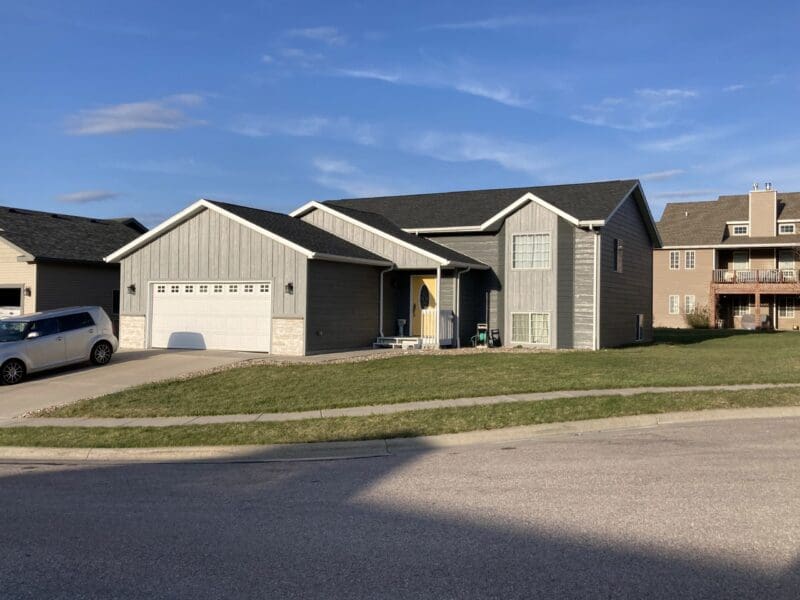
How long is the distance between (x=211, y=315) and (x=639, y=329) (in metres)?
16.9

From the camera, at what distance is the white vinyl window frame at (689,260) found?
152ft

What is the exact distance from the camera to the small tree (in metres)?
44.5

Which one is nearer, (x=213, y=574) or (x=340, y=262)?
(x=213, y=574)

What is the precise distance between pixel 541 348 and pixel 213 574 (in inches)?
797

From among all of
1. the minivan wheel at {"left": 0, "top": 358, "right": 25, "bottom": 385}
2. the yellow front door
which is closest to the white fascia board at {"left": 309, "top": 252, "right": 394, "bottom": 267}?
the yellow front door

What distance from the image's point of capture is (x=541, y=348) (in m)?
24.6

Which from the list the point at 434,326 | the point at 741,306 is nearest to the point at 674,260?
the point at 741,306

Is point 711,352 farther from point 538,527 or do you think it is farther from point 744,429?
point 538,527

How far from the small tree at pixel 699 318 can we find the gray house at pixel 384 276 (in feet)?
63.0

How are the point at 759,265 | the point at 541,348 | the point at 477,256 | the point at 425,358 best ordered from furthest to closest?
1. the point at 759,265
2. the point at 477,256
3. the point at 541,348
4. the point at 425,358

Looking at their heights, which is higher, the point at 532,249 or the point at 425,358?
the point at 532,249

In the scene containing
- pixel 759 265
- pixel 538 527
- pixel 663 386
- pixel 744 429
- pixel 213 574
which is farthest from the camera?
pixel 759 265

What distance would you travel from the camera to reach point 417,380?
16219 millimetres

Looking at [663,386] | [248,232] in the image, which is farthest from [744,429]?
[248,232]
